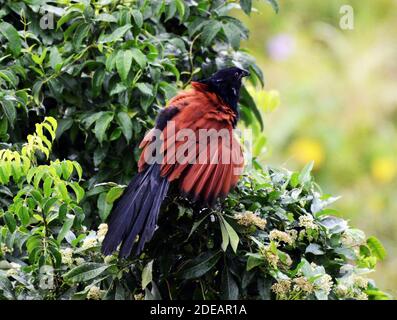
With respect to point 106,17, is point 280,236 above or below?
below

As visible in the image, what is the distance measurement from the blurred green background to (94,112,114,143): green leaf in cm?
180

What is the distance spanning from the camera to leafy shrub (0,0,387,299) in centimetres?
237

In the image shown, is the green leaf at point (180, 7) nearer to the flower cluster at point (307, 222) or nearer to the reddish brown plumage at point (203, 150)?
the reddish brown plumage at point (203, 150)

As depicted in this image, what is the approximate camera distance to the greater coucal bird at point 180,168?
2.36m

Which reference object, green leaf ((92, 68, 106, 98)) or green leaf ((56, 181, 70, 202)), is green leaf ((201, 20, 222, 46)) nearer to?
green leaf ((92, 68, 106, 98))

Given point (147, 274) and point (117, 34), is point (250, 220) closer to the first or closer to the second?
point (147, 274)

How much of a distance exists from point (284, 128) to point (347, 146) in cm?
41

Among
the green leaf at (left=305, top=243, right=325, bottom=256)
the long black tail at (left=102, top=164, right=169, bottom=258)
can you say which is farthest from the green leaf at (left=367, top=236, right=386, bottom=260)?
the long black tail at (left=102, top=164, right=169, bottom=258)

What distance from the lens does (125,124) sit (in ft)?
9.61

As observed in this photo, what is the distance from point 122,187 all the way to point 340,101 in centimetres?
309

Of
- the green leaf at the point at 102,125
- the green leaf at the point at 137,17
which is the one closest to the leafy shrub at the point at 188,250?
the green leaf at the point at 102,125

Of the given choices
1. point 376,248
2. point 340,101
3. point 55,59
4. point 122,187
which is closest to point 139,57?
point 55,59
